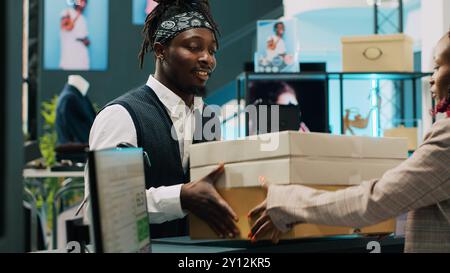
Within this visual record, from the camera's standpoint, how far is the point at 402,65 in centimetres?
449

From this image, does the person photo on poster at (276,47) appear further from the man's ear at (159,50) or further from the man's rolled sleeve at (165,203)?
the man's rolled sleeve at (165,203)

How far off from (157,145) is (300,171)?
554 mm

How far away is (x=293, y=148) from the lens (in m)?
1.19

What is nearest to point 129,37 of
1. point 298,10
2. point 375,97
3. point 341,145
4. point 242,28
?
point 242,28

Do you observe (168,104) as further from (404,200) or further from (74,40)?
(74,40)

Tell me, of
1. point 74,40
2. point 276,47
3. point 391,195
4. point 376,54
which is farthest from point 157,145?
point 74,40

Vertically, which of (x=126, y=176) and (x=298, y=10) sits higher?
(x=298, y=10)

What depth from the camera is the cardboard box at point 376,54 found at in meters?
4.47

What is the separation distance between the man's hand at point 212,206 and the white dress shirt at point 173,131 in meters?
0.06

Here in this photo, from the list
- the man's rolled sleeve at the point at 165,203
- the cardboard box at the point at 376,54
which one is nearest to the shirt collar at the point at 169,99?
the man's rolled sleeve at the point at 165,203

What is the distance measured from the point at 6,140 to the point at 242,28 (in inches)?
356

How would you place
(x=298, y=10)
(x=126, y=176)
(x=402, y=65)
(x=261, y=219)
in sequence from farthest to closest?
(x=298, y=10), (x=402, y=65), (x=261, y=219), (x=126, y=176)
